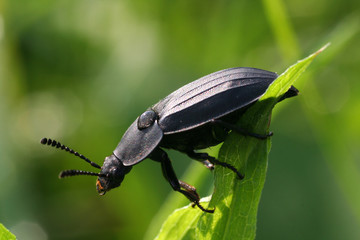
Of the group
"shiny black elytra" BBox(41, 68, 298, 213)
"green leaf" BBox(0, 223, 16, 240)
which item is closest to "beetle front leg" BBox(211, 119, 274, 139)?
"shiny black elytra" BBox(41, 68, 298, 213)

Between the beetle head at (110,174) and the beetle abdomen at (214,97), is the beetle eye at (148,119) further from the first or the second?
the beetle head at (110,174)

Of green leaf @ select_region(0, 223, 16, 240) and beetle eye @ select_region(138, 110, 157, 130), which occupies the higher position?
green leaf @ select_region(0, 223, 16, 240)

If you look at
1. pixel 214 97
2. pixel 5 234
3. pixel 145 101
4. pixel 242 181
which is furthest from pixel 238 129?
pixel 145 101

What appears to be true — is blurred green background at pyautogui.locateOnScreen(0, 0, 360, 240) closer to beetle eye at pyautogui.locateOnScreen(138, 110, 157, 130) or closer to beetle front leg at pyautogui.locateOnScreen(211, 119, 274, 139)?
beetle eye at pyautogui.locateOnScreen(138, 110, 157, 130)

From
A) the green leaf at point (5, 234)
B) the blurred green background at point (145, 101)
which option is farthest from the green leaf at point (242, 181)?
A: the blurred green background at point (145, 101)

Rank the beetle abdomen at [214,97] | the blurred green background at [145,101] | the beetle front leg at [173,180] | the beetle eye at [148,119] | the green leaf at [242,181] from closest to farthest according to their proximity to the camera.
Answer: the green leaf at [242,181], the beetle abdomen at [214,97], the beetle front leg at [173,180], the beetle eye at [148,119], the blurred green background at [145,101]

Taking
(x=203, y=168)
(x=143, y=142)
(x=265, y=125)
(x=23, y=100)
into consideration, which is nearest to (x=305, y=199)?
(x=203, y=168)
